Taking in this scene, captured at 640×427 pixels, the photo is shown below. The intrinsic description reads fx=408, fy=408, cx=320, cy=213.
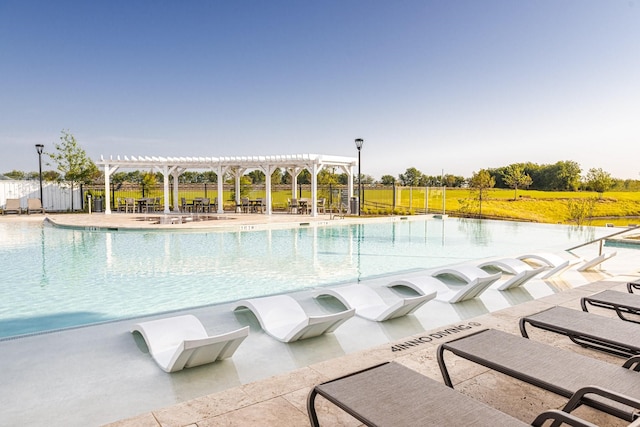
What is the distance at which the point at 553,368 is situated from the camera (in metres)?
2.08

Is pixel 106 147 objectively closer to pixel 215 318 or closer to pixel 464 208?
pixel 464 208

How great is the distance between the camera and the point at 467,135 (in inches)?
894

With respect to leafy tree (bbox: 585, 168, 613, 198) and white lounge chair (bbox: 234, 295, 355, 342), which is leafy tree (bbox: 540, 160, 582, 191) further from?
white lounge chair (bbox: 234, 295, 355, 342)

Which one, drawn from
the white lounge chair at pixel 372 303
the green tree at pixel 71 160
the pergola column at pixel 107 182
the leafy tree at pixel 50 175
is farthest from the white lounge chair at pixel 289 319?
the leafy tree at pixel 50 175

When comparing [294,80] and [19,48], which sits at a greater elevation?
[19,48]

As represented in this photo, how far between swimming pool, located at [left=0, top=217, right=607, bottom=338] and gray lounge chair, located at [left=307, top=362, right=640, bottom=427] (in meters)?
4.02

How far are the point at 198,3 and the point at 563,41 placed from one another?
15.6m

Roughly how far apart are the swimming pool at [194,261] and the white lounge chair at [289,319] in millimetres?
1564

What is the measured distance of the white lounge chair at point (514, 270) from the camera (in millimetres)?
5703


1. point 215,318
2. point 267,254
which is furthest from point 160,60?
point 215,318

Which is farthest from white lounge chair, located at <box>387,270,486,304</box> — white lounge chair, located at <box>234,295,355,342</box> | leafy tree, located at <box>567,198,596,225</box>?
leafy tree, located at <box>567,198,596,225</box>

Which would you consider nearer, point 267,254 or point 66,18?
point 267,254

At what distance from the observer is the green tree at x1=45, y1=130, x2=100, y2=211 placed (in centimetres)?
2102

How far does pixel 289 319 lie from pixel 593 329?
103 inches
